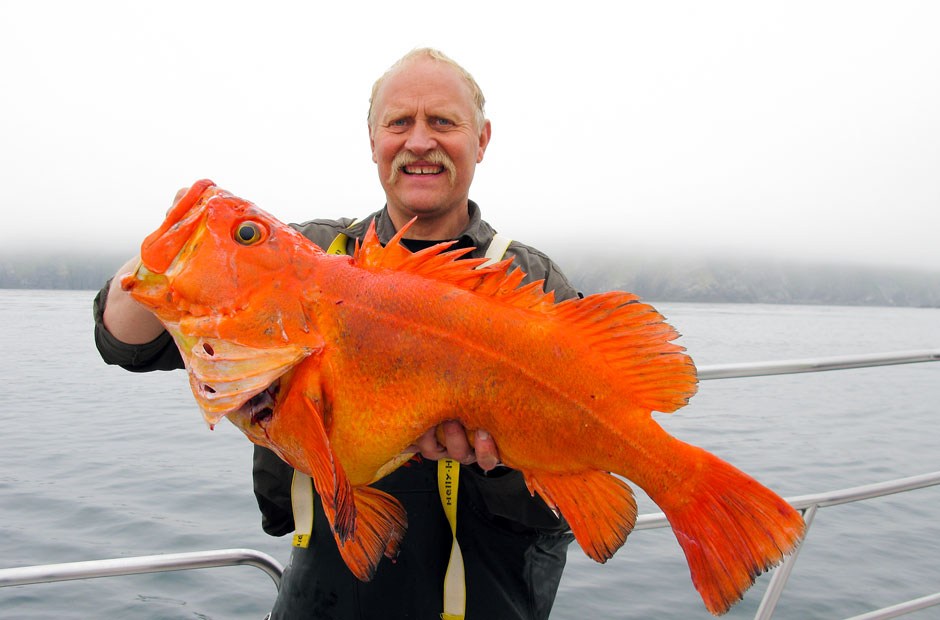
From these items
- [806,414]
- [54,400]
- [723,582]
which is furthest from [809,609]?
[54,400]

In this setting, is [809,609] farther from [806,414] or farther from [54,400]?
[54,400]

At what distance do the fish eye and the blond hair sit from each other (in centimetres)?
144

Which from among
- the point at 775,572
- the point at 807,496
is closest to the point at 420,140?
the point at 807,496

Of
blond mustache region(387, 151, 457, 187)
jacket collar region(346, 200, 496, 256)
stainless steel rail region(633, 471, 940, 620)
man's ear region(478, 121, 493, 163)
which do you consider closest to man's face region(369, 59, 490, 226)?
blond mustache region(387, 151, 457, 187)

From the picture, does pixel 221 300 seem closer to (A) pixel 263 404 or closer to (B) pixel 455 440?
(A) pixel 263 404

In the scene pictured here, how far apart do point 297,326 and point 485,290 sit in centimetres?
58

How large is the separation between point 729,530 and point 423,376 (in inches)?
40.1

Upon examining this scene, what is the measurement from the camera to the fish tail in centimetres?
170

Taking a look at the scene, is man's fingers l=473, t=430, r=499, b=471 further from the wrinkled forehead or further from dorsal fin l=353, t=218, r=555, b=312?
the wrinkled forehead

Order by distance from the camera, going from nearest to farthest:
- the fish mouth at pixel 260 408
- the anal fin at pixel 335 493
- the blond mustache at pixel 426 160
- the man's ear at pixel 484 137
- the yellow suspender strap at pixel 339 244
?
1. the anal fin at pixel 335 493
2. the fish mouth at pixel 260 408
3. the yellow suspender strap at pixel 339 244
4. the blond mustache at pixel 426 160
5. the man's ear at pixel 484 137

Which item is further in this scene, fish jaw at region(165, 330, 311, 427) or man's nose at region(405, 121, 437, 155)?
man's nose at region(405, 121, 437, 155)

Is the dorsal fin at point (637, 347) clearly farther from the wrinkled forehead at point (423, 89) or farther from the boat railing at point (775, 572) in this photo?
the wrinkled forehead at point (423, 89)

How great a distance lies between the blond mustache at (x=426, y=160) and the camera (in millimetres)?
2701

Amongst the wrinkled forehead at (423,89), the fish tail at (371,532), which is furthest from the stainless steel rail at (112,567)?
the wrinkled forehead at (423,89)
